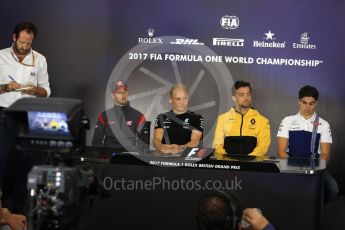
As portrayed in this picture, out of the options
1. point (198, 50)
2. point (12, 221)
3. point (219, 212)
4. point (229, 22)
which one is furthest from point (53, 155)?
point (229, 22)

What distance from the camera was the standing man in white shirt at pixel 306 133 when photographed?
5227 mm

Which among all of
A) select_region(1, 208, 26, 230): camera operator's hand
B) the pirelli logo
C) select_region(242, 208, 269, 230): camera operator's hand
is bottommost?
select_region(1, 208, 26, 230): camera operator's hand

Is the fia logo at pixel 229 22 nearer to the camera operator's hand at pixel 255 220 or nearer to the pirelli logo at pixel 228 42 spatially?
the pirelli logo at pixel 228 42

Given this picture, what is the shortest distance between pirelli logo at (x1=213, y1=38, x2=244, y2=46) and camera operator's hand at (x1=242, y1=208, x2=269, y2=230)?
3.65 m

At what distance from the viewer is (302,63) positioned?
6.14m

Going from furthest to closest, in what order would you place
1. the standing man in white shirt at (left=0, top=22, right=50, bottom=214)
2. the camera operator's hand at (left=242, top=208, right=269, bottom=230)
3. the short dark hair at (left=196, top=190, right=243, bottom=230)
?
1. the standing man in white shirt at (left=0, top=22, right=50, bottom=214)
2. the camera operator's hand at (left=242, top=208, right=269, bottom=230)
3. the short dark hair at (left=196, top=190, right=243, bottom=230)

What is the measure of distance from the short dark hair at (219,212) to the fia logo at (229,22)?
13.2ft

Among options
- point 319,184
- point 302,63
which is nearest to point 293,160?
point 319,184

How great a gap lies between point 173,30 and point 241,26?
69 centimetres

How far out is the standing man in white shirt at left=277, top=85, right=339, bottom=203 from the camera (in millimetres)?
5227

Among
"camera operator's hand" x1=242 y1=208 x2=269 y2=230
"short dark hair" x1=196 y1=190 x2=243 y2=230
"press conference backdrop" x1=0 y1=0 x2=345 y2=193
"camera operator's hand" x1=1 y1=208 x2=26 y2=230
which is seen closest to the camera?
"short dark hair" x1=196 y1=190 x2=243 y2=230

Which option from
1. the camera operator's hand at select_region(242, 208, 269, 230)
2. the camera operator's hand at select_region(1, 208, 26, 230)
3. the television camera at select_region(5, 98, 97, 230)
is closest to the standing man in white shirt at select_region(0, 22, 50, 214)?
the camera operator's hand at select_region(1, 208, 26, 230)

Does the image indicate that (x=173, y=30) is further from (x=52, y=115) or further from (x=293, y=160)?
(x=52, y=115)

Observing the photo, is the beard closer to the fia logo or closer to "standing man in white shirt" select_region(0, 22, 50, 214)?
"standing man in white shirt" select_region(0, 22, 50, 214)
